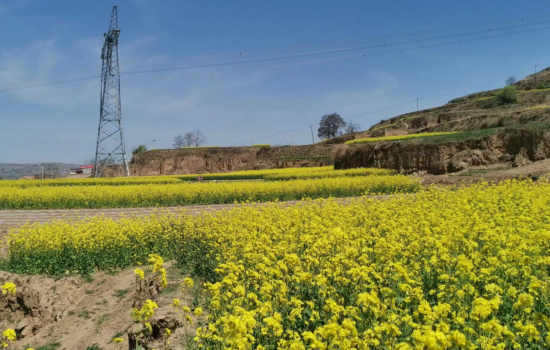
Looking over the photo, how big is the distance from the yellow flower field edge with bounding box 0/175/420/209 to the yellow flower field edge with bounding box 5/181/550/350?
8.26 metres

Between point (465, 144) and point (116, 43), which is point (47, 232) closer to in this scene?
point (465, 144)

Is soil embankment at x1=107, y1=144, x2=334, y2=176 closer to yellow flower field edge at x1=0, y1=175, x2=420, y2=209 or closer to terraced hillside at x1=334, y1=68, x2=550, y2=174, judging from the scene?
terraced hillside at x1=334, y1=68, x2=550, y2=174

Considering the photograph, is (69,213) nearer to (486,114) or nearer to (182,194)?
(182,194)

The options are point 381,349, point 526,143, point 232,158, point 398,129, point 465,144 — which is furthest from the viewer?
point 232,158

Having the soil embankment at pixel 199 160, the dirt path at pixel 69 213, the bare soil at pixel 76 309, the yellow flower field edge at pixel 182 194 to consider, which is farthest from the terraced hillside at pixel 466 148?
the soil embankment at pixel 199 160

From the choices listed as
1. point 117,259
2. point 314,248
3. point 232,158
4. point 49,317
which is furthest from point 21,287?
point 232,158

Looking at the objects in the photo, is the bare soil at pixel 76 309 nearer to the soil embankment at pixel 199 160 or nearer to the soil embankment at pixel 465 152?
the soil embankment at pixel 465 152

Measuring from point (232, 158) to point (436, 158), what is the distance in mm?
41017

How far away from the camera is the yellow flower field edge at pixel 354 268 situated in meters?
3.00

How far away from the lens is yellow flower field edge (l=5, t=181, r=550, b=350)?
118 inches

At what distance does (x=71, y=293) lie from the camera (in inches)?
294

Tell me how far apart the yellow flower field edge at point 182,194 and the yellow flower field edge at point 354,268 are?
27.1ft

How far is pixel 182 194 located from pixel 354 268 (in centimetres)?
1632

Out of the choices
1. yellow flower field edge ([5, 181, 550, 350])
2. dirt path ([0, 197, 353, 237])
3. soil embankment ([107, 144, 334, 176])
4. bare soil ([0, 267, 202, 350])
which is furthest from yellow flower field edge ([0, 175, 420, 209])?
soil embankment ([107, 144, 334, 176])
